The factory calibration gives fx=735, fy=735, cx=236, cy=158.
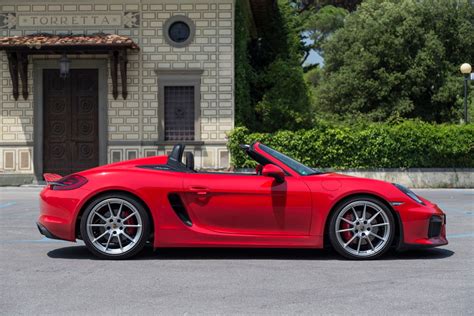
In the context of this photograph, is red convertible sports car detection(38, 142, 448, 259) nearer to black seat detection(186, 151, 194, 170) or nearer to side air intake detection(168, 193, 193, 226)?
side air intake detection(168, 193, 193, 226)

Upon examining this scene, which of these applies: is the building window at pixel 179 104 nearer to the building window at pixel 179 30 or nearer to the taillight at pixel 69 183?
the building window at pixel 179 30

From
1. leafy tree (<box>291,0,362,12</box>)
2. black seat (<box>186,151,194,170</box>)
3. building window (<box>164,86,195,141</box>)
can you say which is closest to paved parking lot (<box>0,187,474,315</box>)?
black seat (<box>186,151,194,170</box>)

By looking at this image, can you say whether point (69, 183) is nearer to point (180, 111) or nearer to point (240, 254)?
point (240, 254)

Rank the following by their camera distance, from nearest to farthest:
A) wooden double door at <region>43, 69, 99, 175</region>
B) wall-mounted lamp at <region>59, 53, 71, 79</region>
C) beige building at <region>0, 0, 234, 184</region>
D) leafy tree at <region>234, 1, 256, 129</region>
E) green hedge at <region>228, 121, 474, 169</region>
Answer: wall-mounted lamp at <region>59, 53, 71, 79</region>, green hedge at <region>228, 121, 474, 169</region>, beige building at <region>0, 0, 234, 184</region>, wooden double door at <region>43, 69, 99, 175</region>, leafy tree at <region>234, 1, 256, 129</region>

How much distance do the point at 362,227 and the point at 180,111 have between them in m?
17.3

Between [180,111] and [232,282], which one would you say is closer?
[232,282]

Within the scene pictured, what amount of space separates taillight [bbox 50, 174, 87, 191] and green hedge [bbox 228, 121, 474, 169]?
15.7 m

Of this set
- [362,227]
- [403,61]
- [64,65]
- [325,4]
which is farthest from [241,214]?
[325,4]

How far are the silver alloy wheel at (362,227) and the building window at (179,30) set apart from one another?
1751 cm

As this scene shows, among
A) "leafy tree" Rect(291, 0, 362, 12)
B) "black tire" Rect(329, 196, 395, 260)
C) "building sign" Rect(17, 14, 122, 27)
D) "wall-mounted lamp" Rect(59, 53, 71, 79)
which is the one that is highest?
"leafy tree" Rect(291, 0, 362, 12)

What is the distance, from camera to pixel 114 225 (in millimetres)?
7516

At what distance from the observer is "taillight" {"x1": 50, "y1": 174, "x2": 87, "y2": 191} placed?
7.65 metres

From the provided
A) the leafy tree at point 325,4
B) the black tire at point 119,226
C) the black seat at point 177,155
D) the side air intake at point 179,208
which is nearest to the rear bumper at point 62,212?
the black tire at point 119,226

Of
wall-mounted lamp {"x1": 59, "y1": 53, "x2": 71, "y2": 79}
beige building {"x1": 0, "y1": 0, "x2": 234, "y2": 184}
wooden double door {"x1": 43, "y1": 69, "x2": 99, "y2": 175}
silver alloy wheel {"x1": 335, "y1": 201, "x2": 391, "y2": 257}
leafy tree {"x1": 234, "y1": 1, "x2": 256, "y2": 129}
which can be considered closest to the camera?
silver alloy wheel {"x1": 335, "y1": 201, "x2": 391, "y2": 257}
